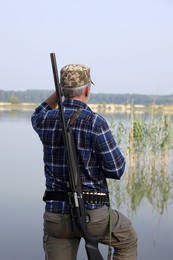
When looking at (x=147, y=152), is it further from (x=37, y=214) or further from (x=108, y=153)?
(x=108, y=153)

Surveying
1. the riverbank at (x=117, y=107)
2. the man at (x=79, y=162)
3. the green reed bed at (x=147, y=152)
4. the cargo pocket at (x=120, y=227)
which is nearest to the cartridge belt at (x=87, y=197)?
the man at (x=79, y=162)

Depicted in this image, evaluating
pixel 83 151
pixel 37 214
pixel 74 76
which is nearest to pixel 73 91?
pixel 74 76

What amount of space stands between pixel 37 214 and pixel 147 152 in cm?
313

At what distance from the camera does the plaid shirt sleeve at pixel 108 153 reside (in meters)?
2.01

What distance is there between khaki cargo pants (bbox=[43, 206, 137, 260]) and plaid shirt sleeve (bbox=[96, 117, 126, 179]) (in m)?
0.16

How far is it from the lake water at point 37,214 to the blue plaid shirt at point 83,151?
1786mm

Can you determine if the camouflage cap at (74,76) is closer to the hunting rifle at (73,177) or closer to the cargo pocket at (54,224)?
the hunting rifle at (73,177)

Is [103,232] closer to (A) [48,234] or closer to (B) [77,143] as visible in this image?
(A) [48,234]

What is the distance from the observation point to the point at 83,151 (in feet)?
6.66

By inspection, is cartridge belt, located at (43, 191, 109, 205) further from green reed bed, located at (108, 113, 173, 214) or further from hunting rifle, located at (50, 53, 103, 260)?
green reed bed, located at (108, 113, 173, 214)

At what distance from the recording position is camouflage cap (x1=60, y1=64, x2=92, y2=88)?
6.68ft

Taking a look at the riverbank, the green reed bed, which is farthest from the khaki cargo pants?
the green reed bed

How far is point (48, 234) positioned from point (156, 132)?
5.85 m

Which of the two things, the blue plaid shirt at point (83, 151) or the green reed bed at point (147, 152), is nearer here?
the blue plaid shirt at point (83, 151)
